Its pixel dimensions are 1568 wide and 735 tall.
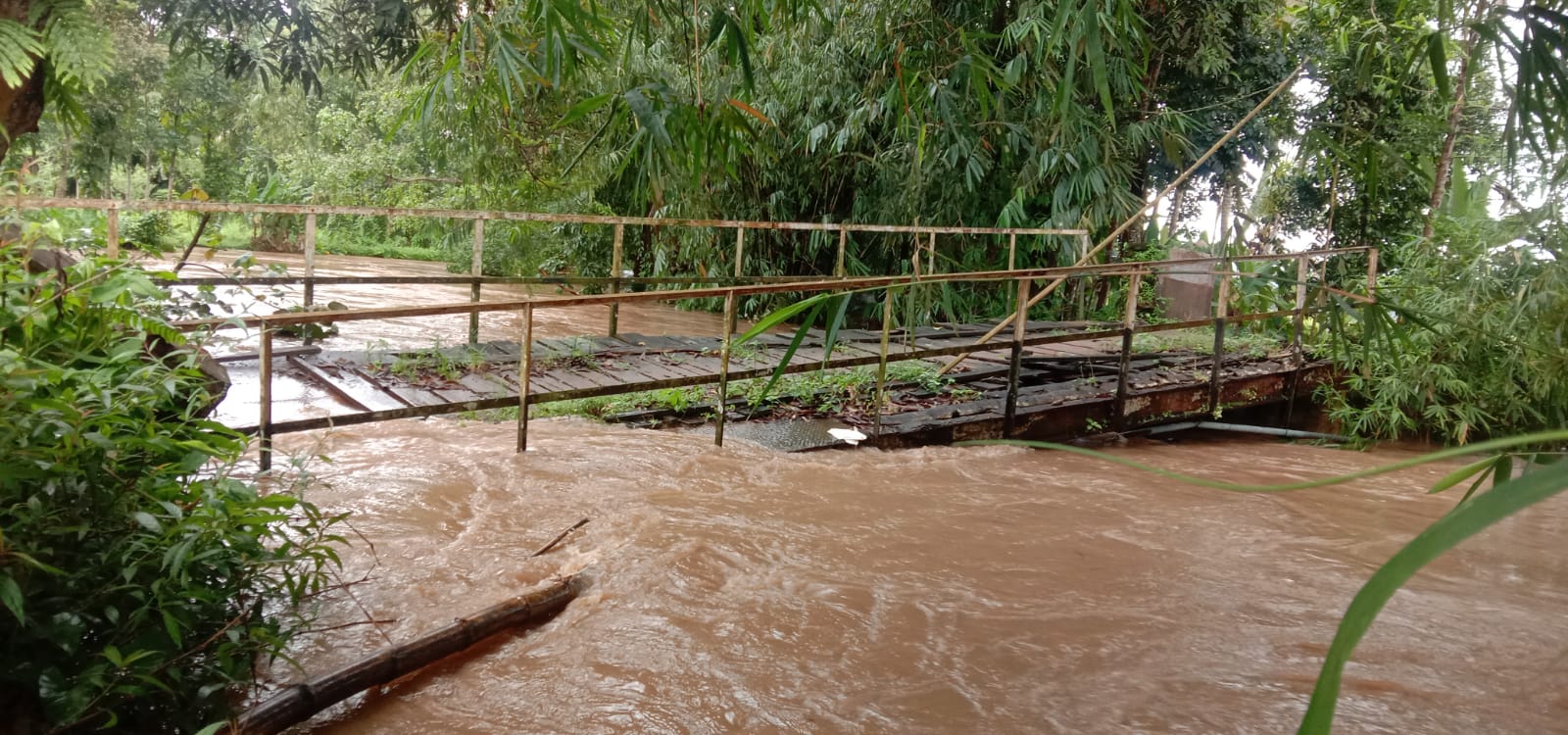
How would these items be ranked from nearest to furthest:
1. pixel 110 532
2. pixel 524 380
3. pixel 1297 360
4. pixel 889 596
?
pixel 110 532
pixel 889 596
pixel 524 380
pixel 1297 360

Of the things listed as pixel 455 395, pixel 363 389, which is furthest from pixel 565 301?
pixel 363 389

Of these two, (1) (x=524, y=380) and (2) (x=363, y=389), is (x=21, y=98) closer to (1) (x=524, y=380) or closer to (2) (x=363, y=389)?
(1) (x=524, y=380)

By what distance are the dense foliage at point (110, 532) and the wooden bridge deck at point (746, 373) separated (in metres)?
1.31

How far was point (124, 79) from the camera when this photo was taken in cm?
1399

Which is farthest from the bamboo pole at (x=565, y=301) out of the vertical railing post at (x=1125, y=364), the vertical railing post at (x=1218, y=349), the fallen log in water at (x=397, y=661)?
the vertical railing post at (x=1218, y=349)

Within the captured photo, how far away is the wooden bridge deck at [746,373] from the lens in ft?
15.7

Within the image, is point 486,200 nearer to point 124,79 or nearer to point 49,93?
point 124,79

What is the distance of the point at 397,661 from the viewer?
97.2 inches

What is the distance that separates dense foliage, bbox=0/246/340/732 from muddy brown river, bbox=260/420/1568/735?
385mm

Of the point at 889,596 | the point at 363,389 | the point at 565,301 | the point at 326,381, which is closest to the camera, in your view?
the point at 889,596

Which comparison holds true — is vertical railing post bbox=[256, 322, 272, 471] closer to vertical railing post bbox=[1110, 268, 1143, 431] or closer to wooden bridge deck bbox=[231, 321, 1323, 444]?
wooden bridge deck bbox=[231, 321, 1323, 444]

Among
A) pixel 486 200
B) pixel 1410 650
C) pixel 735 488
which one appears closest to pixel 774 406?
pixel 735 488

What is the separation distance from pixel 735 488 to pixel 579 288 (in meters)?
10.0

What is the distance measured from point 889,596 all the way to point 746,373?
1933mm
